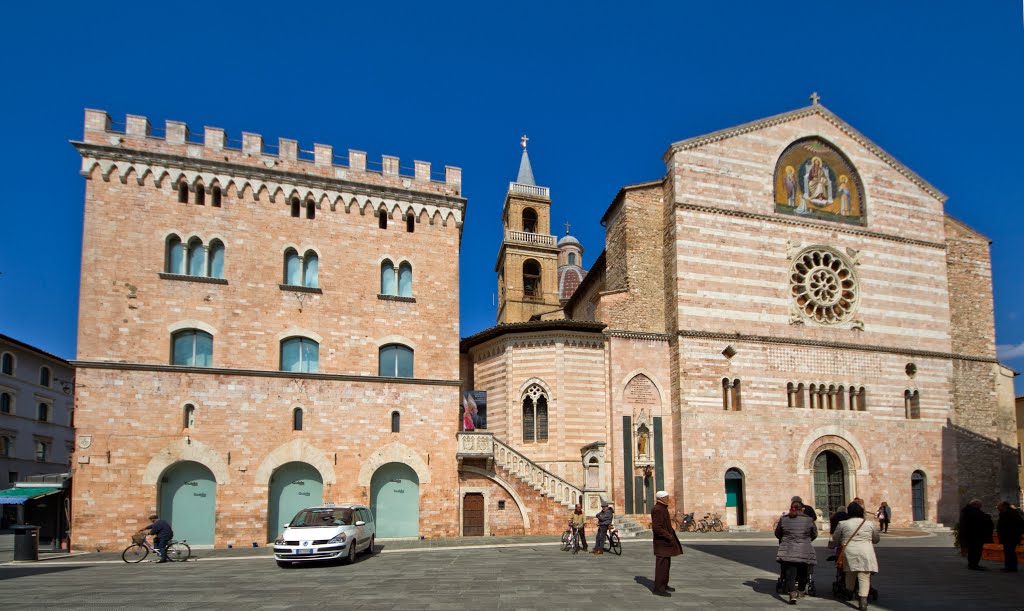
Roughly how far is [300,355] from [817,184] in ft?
77.2

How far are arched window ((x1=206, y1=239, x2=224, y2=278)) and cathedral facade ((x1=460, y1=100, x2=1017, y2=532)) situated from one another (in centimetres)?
1055

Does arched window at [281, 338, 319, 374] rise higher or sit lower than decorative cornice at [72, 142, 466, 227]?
lower

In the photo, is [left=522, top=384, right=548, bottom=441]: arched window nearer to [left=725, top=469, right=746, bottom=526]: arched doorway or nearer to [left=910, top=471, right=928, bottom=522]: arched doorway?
[left=725, top=469, right=746, bottom=526]: arched doorway

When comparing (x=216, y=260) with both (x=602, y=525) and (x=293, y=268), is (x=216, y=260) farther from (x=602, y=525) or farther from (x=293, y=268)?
(x=602, y=525)

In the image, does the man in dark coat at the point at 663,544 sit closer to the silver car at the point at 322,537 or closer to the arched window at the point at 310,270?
the silver car at the point at 322,537

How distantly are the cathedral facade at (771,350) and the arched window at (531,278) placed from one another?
1748 centimetres

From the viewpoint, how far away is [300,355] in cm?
2383

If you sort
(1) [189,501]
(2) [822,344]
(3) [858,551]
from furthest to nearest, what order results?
(2) [822,344]
(1) [189,501]
(3) [858,551]

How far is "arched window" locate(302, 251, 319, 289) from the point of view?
24.5 metres

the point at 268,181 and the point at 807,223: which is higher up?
the point at 807,223

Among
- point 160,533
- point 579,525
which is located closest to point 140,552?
point 160,533

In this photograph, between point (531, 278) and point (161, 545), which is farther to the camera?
point (531, 278)

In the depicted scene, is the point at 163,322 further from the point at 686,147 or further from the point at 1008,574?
the point at 1008,574

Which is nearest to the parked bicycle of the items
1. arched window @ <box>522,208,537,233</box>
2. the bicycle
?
the bicycle
